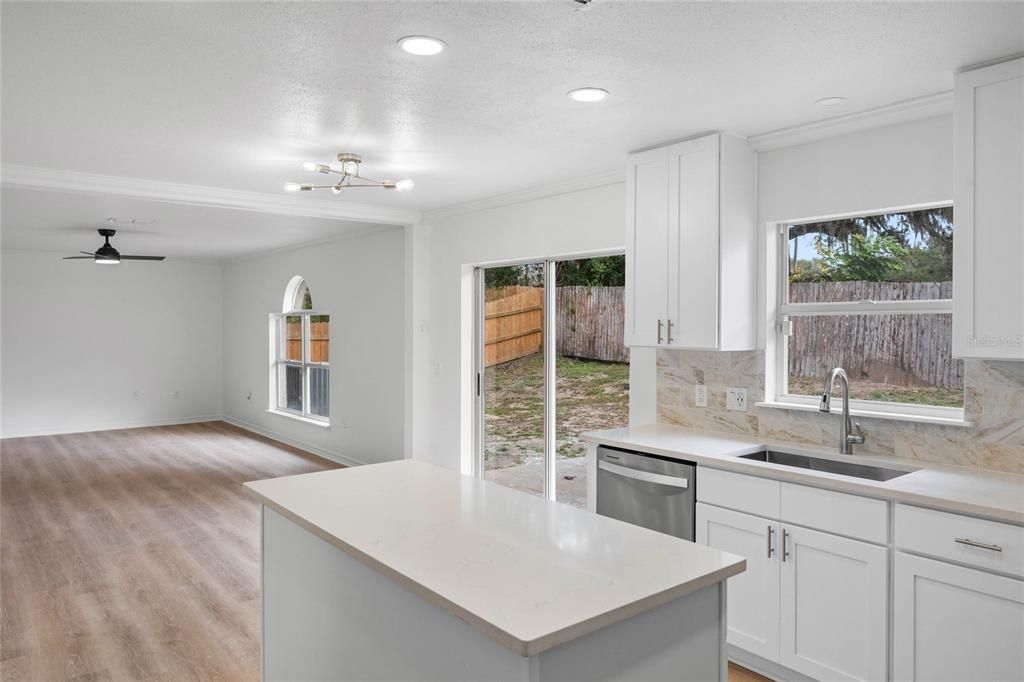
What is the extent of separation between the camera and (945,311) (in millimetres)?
2955

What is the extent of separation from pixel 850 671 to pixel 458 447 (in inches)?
137

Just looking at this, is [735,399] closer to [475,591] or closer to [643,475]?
[643,475]

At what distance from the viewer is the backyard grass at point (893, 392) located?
300 centimetres

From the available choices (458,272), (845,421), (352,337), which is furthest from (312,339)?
(845,421)

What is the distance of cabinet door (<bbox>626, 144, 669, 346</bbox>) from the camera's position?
3592mm

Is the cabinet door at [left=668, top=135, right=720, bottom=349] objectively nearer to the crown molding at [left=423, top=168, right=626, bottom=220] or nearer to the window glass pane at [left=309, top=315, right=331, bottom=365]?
the crown molding at [left=423, top=168, right=626, bottom=220]

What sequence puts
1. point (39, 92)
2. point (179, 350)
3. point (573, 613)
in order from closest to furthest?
point (573, 613) < point (39, 92) < point (179, 350)

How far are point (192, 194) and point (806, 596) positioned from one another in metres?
4.25

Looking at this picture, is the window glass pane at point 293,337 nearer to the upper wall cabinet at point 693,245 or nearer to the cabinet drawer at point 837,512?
the upper wall cabinet at point 693,245

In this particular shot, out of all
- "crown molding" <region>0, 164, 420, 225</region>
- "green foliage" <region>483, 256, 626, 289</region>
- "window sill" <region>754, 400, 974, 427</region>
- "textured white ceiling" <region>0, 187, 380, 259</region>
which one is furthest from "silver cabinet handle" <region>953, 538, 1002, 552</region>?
"textured white ceiling" <region>0, 187, 380, 259</region>

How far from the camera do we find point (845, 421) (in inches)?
123

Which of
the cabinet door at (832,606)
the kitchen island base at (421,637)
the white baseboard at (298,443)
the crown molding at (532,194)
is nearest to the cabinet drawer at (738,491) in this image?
the cabinet door at (832,606)

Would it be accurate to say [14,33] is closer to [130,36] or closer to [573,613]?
[130,36]

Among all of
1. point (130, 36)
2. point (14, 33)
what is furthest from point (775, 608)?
point (14, 33)
